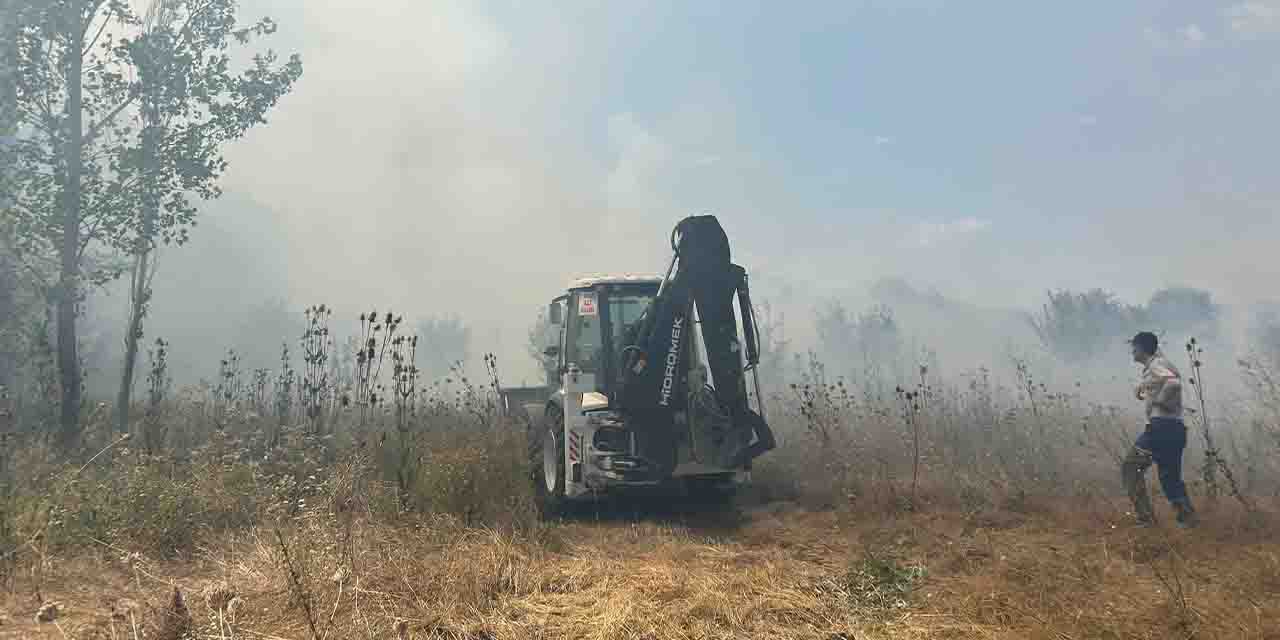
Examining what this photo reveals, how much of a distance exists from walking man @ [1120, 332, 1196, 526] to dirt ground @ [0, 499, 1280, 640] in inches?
9.6

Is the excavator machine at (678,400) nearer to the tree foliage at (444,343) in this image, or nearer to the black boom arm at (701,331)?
the black boom arm at (701,331)

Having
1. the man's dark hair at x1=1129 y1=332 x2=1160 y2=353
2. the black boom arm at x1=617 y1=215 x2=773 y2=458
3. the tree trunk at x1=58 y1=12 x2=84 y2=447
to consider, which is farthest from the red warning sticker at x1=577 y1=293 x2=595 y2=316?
the tree trunk at x1=58 y1=12 x2=84 y2=447

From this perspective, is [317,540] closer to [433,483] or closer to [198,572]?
[198,572]

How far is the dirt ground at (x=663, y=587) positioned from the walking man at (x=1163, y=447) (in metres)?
0.24

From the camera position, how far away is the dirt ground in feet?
10.8

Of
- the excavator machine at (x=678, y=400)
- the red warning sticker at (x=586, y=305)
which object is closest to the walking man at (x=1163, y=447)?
the excavator machine at (x=678, y=400)

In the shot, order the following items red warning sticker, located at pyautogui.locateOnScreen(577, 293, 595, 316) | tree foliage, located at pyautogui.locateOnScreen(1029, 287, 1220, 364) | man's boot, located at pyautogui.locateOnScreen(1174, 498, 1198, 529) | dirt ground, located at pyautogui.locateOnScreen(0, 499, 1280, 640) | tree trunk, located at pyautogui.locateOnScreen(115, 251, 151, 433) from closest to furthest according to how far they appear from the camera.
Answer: dirt ground, located at pyautogui.locateOnScreen(0, 499, 1280, 640) < man's boot, located at pyautogui.locateOnScreen(1174, 498, 1198, 529) < red warning sticker, located at pyautogui.locateOnScreen(577, 293, 595, 316) < tree trunk, located at pyautogui.locateOnScreen(115, 251, 151, 433) < tree foliage, located at pyautogui.locateOnScreen(1029, 287, 1220, 364)

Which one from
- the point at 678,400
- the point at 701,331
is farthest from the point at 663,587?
the point at 701,331

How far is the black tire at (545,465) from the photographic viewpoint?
7.07m

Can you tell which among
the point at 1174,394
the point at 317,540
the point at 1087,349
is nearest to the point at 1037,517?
the point at 1174,394

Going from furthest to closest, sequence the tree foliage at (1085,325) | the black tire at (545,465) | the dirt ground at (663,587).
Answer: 1. the tree foliage at (1085,325)
2. the black tire at (545,465)
3. the dirt ground at (663,587)

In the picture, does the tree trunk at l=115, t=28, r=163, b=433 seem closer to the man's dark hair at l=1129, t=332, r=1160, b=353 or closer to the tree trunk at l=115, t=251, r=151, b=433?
the tree trunk at l=115, t=251, r=151, b=433

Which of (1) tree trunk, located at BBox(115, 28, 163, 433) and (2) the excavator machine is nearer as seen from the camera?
(2) the excavator machine

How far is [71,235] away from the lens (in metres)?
9.30
